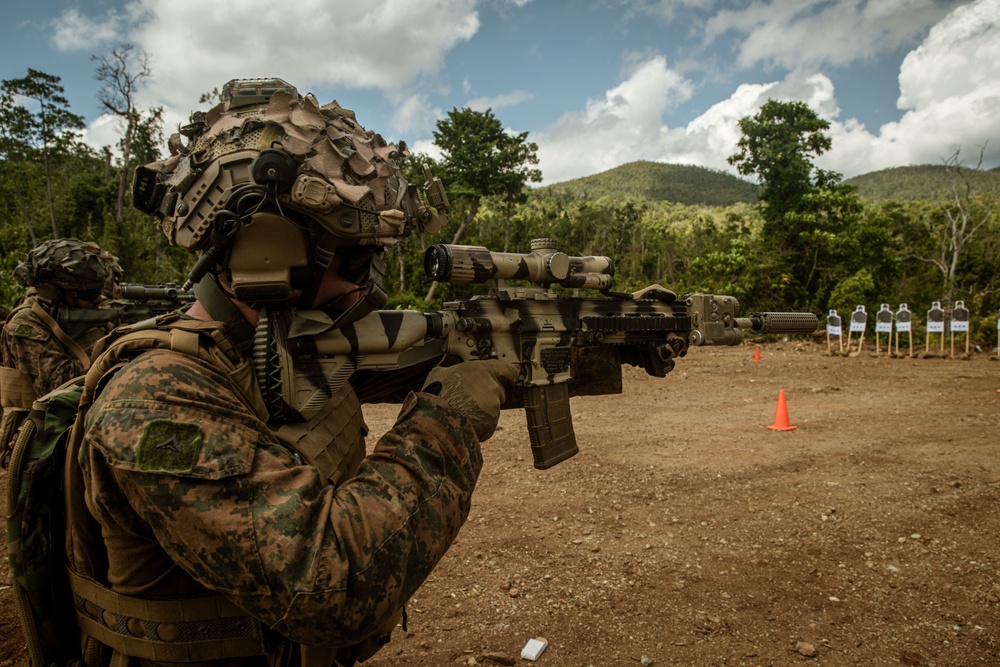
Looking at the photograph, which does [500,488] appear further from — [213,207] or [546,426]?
[213,207]

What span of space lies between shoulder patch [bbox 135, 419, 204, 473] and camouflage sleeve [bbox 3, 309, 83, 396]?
183 inches

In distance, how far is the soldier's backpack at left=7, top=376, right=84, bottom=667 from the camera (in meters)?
1.59

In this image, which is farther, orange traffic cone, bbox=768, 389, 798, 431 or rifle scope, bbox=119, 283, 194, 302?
orange traffic cone, bbox=768, 389, 798, 431

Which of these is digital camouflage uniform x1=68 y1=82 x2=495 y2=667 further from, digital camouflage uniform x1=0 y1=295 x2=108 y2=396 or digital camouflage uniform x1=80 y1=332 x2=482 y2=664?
digital camouflage uniform x1=0 y1=295 x2=108 y2=396

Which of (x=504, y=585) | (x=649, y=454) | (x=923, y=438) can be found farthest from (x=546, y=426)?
(x=923, y=438)

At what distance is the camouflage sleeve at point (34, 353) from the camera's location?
5.03 meters

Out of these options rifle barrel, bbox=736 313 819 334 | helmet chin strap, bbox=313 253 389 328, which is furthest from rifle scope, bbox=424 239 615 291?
rifle barrel, bbox=736 313 819 334

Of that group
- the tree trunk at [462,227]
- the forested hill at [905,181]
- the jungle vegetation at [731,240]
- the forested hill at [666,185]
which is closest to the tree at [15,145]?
the jungle vegetation at [731,240]

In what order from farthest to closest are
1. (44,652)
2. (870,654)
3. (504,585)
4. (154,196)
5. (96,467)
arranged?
(504,585) < (870,654) < (154,196) < (44,652) < (96,467)

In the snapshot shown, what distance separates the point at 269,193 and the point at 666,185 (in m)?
152

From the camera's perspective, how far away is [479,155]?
76.8ft

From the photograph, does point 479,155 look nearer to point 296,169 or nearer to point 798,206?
point 798,206

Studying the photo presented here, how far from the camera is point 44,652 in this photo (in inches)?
65.7

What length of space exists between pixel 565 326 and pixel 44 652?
113 inches
